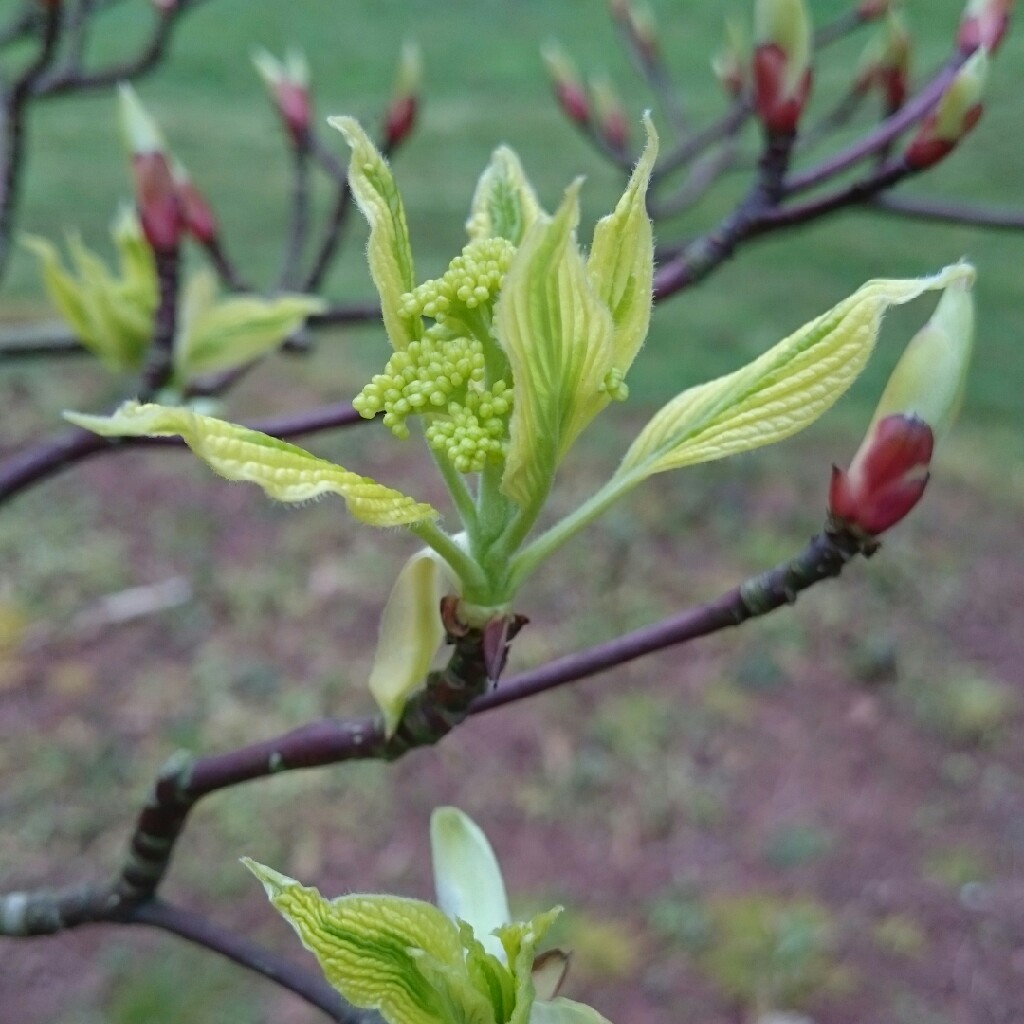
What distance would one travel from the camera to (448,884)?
23.1 inches

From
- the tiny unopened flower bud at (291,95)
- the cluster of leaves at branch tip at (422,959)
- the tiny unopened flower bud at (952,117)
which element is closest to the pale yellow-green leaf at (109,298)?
the tiny unopened flower bud at (291,95)

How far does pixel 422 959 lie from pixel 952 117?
701 mm

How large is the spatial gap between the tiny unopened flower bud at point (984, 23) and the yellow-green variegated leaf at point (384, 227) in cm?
66

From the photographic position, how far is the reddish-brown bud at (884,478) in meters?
0.50

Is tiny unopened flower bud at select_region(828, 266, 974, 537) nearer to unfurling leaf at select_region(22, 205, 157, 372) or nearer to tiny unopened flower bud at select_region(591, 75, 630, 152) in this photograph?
unfurling leaf at select_region(22, 205, 157, 372)

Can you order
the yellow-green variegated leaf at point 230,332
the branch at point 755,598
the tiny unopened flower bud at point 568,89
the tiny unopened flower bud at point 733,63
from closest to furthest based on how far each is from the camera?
the branch at point 755,598
the yellow-green variegated leaf at point 230,332
the tiny unopened flower bud at point 733,63
the tiny unopened flower bud at point 568,89

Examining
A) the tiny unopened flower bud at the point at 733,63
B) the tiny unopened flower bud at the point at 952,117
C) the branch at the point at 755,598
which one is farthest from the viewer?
the tiny unopened flower bud at the point at 733,63

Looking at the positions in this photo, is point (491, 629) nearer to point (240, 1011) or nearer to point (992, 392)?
point (240, 1011)

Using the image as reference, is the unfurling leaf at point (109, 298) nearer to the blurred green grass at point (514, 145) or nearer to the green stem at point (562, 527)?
the green stem at point (562, 527)

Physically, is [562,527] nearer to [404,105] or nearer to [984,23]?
[984,23]

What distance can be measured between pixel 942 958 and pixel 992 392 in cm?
168

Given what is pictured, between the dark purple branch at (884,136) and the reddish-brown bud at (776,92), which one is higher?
the reddish-brown bud at (776,92)

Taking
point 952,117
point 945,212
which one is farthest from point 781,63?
point 945,212

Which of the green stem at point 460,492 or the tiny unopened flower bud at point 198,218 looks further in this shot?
the tiny unopened flower bud at point 198,218
